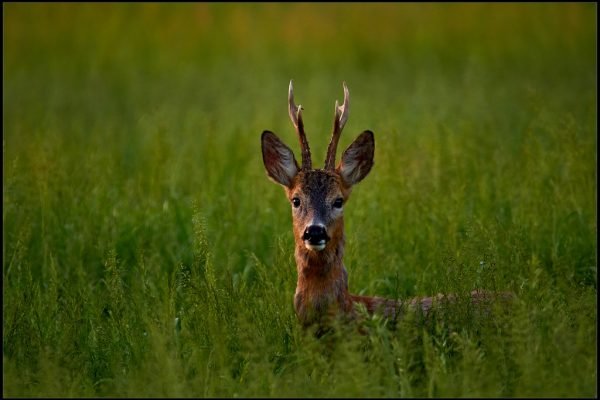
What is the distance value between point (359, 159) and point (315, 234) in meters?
0.76

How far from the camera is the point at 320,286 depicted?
16.9 feet

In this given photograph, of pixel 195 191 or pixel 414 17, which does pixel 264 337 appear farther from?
pixel 414 17

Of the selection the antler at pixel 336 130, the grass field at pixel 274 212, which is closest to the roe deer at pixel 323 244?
the antler at pixel 336 130

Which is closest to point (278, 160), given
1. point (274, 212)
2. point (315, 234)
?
point (315, 234)

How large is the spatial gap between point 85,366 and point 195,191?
326cm

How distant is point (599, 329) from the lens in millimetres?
4719

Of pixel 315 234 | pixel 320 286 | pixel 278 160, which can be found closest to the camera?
pixel 315 234

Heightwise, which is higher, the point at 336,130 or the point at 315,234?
the point at 336,130

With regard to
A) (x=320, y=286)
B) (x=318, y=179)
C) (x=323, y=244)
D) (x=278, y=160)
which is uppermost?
(x=278, y=160)

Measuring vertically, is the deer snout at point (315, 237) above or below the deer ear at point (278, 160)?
below

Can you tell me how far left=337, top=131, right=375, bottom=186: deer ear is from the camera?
5.54m

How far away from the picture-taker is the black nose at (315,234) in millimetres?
4969

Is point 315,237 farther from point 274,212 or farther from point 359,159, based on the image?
point 274,212

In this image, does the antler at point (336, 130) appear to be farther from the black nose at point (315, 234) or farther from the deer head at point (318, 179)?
the black nose at point (315, 234)
